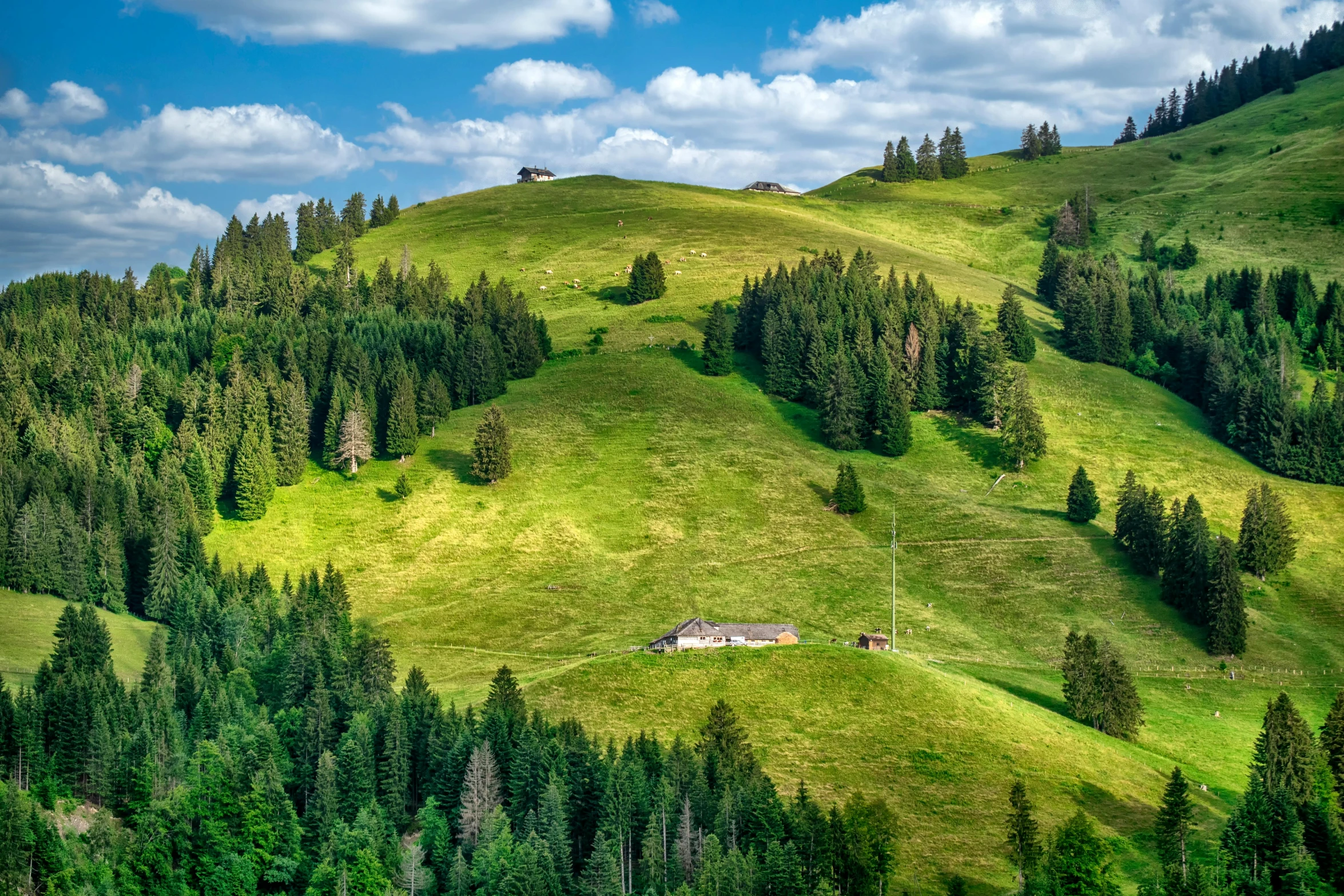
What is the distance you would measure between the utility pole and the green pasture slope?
875mm

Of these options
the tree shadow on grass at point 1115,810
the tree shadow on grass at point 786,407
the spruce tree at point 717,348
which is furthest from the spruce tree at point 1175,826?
the spruce tree at point 717,348

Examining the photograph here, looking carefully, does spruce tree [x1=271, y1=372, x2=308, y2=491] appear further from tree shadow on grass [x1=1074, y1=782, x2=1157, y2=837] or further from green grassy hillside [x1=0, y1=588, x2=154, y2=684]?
tree shadow on grass [x1=1074, y1=782, x2=1157, y2=837]

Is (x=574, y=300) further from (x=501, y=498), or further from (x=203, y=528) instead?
(x=203, y=528)

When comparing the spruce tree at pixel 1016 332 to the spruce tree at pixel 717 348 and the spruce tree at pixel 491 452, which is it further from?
the spruce tree at pixel 491 452

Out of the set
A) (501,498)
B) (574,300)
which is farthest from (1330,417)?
(574,300)

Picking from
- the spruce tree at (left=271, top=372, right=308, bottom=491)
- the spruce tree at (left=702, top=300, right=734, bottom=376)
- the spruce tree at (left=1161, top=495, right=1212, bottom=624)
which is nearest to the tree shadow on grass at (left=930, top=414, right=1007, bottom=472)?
the spruce tree at (left=1161, top=495, right=1212, bottom=624)

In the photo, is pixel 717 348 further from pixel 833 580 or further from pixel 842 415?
pixel 833 580

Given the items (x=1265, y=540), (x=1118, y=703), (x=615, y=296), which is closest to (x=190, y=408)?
(x=615, y=296)

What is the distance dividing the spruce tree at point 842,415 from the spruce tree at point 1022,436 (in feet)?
57.5

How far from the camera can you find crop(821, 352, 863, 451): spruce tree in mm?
149125

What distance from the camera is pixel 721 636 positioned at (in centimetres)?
10325

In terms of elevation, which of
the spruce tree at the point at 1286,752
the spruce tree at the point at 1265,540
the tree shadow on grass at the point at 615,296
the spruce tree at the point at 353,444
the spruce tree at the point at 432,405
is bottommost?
the spruce tree at the point at 1286,752

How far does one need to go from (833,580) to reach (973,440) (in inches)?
1544

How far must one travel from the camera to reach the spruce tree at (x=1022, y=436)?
142 m
